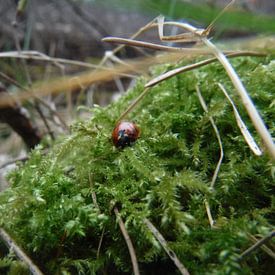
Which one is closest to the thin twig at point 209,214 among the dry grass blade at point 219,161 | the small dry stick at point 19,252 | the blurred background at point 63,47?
the dry grass blade at point 219,161

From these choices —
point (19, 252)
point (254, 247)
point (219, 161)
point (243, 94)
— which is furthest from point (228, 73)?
point (19, 252)

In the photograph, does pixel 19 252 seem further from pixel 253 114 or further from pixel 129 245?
pixel 253 114

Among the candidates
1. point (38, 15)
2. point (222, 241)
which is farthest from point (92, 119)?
point (38, 15)

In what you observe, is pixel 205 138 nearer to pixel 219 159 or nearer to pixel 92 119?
pixel 219 159

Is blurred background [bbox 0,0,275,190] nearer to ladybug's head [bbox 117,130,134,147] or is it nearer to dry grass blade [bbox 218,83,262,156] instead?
dry grass blade [bbox 218,83,262,156]

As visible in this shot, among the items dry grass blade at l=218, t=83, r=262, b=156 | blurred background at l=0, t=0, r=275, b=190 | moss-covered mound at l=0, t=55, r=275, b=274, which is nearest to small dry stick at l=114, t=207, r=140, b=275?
moss-covered mound at l=0, t=55, r=275, b=274

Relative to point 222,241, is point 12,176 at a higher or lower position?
higher

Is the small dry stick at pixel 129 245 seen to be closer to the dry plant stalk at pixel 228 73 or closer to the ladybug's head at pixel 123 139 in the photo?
the ladybug's head at pixel 123 139
